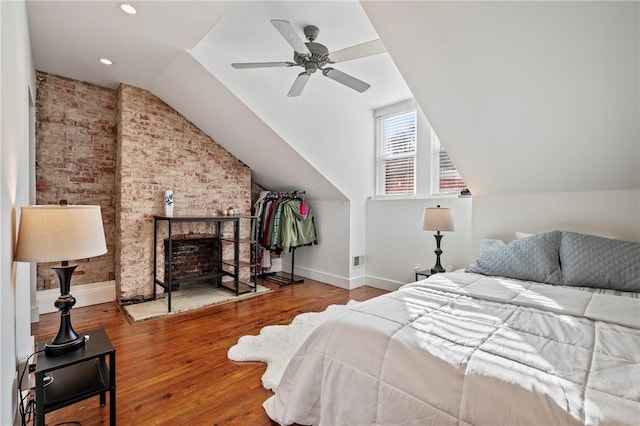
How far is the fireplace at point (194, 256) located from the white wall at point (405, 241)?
245 cm

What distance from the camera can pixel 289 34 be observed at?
2.25 meters

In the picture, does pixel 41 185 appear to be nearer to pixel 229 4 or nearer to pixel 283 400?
pixel 229 4

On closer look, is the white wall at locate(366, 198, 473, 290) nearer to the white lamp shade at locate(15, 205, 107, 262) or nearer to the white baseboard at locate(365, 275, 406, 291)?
the white baseboard at locate(365, 275, 406, 291)

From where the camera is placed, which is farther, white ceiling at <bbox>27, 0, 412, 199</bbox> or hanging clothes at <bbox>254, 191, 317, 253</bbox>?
hanging clothes at <bbox>254, 191, 317, 253</bbox>

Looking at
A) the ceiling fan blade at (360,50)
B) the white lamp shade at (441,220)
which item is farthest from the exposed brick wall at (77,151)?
the white lamp shade at (441,220)

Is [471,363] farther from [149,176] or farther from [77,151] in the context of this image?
[77,151]

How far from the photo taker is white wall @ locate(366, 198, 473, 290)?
3.84 meters

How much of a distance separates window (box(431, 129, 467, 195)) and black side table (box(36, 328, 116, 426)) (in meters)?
3.98

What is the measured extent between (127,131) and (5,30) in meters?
2.60

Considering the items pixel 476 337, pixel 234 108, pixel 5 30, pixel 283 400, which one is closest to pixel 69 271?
pixel 5 30

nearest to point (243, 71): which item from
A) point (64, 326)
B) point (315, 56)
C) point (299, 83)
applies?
point (299, 83)

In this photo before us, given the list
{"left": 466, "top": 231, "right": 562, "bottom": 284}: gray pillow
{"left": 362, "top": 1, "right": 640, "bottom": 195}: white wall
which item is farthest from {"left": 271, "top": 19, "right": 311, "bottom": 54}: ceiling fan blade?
{"left": 466, "top": 231, "right": 562, "bottom": 284}: gray pillow

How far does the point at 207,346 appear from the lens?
2.71 metres

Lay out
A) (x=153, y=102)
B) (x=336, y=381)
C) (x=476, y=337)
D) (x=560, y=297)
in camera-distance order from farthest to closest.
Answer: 1. (x=153, y=102)
2. (x=560, y=297)
3. (x=336, y=381)
4. (x=476, y=337)
